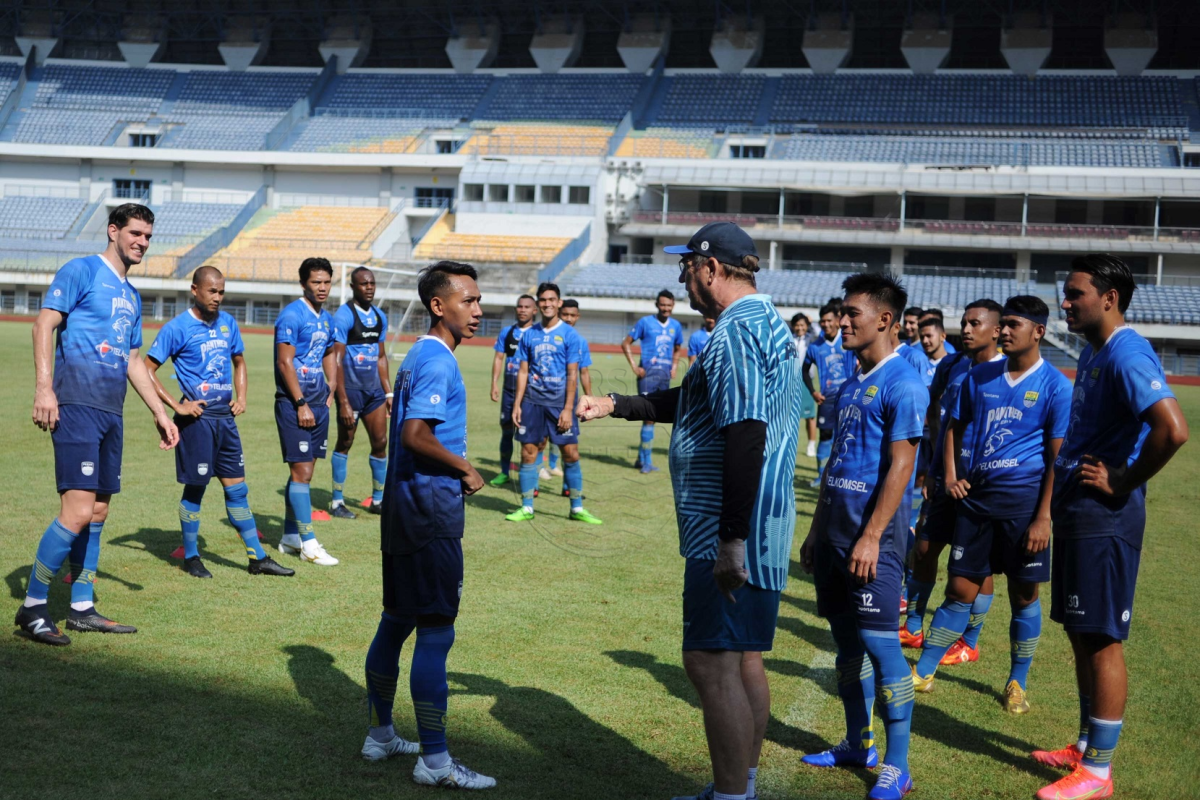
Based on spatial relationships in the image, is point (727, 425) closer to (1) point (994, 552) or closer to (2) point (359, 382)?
(1) point (994, 552)

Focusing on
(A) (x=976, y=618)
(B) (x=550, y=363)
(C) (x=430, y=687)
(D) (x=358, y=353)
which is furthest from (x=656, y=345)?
(C) (x=430, y=687)

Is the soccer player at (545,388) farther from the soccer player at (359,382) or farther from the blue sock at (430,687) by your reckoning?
the blue sock at (430,687)

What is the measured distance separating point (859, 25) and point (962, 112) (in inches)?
319

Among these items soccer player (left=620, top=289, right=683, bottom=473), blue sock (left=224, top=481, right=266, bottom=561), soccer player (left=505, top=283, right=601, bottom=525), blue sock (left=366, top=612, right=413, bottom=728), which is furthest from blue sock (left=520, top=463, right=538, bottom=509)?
blue sock (left=366, top=612, right=413, bottom=728)

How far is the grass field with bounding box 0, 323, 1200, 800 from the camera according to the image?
14.5 feet

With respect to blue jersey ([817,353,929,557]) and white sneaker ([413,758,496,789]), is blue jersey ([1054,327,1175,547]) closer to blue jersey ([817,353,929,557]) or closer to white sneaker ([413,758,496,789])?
blue jersey ([817,353,929,557])

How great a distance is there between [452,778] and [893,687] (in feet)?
6.27

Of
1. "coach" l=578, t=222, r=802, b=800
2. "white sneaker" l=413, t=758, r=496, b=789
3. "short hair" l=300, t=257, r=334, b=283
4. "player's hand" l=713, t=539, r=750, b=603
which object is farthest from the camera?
"short hair" l=300, t=257, r=334, b=283

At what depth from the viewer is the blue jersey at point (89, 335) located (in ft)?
Result: 19.1

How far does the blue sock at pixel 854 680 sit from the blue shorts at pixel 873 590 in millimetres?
134

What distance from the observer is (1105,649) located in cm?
A: 448

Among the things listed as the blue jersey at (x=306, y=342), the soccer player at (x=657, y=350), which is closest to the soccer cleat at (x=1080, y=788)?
the blue jersey at (x=306, y=342)

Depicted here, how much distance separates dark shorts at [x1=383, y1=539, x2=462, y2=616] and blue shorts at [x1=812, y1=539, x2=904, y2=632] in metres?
1.68

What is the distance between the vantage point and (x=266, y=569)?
7574mm
